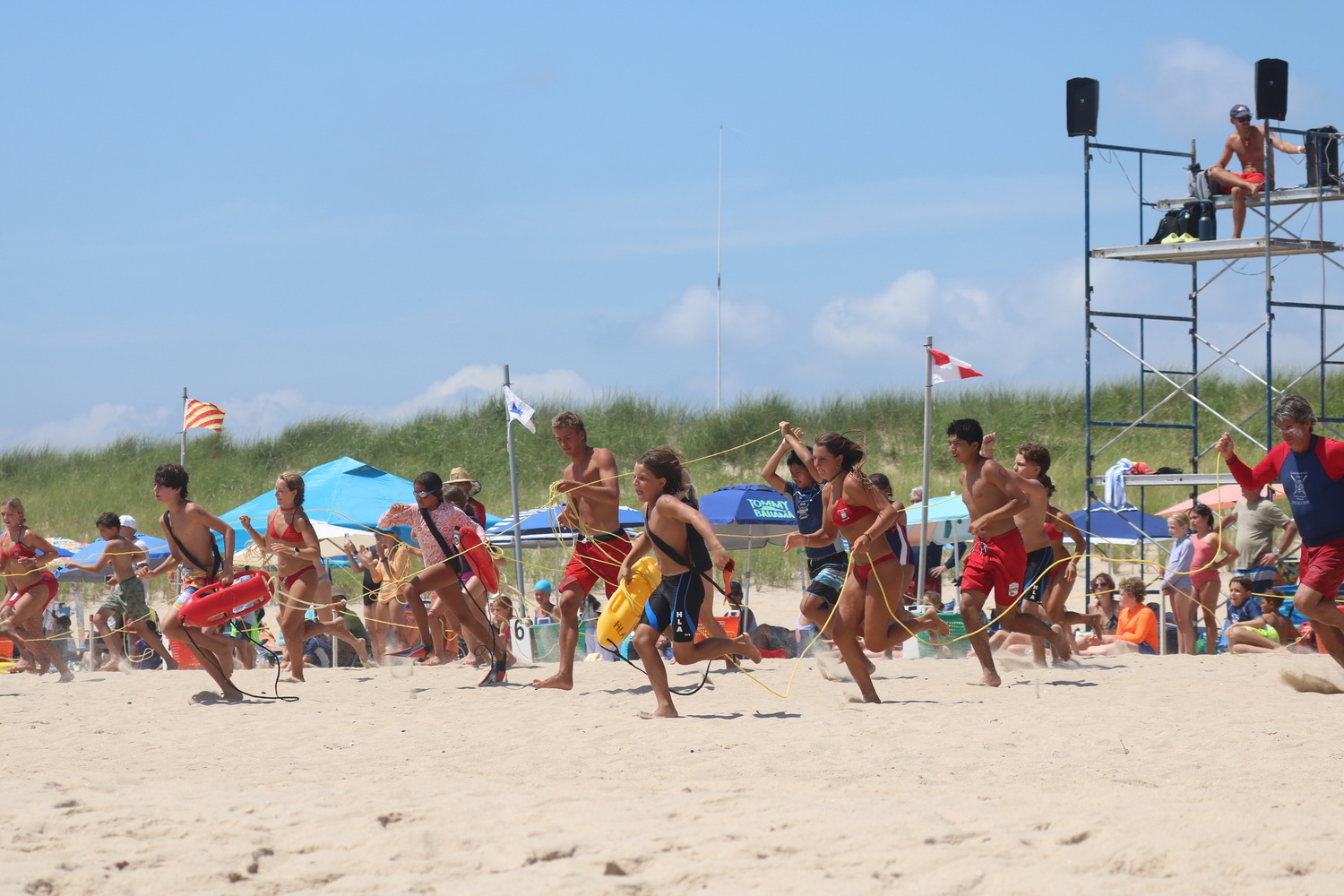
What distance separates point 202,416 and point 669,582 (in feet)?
33.4

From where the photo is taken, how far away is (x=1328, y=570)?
261 inches

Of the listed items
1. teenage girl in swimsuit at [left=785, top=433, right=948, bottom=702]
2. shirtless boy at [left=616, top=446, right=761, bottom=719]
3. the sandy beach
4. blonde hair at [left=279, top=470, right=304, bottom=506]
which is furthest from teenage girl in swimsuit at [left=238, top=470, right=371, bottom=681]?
teenage girl in swimsuit at [left=785, top=433, right=948, bottom=702]

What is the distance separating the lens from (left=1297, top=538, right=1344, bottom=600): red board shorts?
6613 mm

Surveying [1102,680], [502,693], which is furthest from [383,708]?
[1102,680]

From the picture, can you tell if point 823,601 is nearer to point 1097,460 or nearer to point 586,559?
point 586,559

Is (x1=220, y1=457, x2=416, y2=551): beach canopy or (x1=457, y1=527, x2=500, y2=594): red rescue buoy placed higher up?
(x1=220, y1=457, x2=416, y2=551): beach canopy

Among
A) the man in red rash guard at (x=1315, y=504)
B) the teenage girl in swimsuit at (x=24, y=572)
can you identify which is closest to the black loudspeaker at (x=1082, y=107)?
the man in red rash guard at (x=1315, y=504)

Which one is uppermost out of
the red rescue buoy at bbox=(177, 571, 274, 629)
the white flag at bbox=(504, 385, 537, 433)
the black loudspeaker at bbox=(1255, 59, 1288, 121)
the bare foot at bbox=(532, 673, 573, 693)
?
the black loudspeaker at bbox=(1255, 59, 1288, 121)

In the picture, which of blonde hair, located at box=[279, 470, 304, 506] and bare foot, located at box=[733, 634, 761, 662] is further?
blonde hair, located at box=[279, 470, 304, 506]

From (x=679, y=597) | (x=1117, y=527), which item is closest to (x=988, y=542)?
(x=679, y=597)

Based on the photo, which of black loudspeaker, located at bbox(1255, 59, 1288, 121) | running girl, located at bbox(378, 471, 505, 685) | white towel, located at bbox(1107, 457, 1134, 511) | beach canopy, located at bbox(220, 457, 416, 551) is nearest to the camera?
running girl, located at bbox(378, 471, 505, 685)

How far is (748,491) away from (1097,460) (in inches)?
477

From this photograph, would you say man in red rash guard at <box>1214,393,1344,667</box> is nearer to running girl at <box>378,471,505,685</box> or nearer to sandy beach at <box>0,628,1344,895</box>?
sandy beach at <box>0,628,1344,895</box>

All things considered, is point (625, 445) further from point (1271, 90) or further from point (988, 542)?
point (988, 542)
